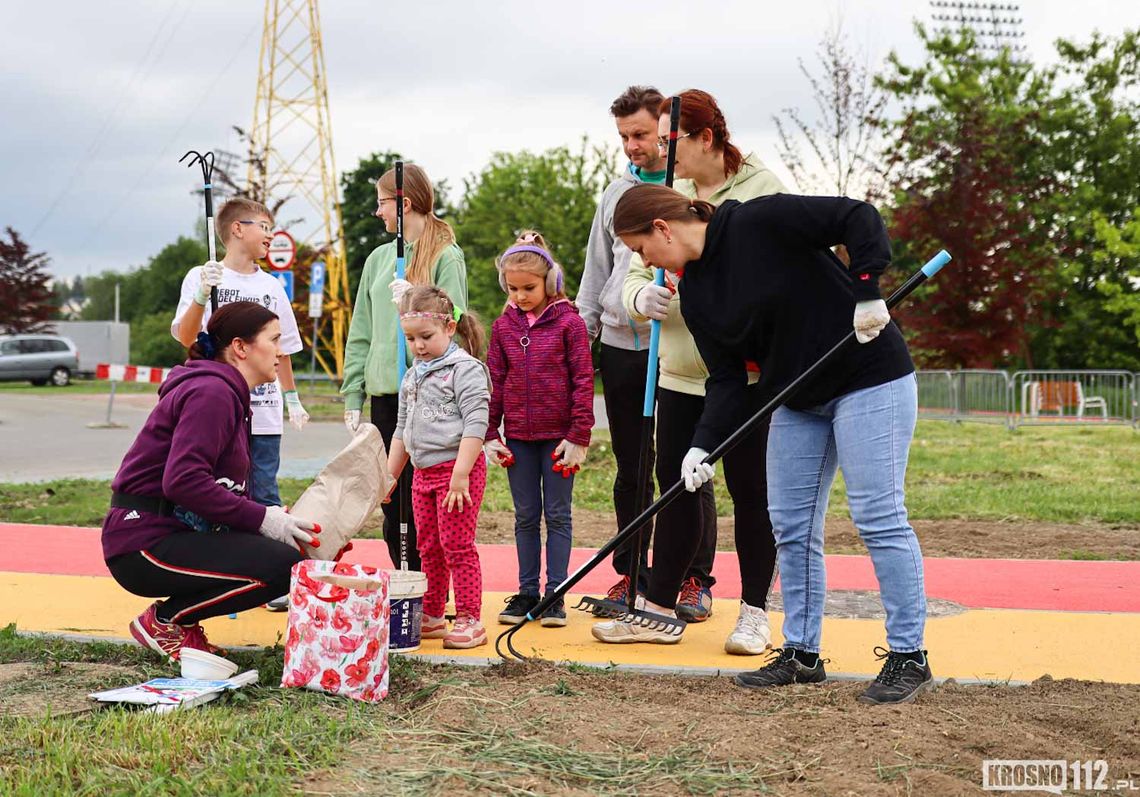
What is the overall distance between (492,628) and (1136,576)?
3483mm

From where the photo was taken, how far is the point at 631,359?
194 inches

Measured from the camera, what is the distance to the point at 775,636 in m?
4.68

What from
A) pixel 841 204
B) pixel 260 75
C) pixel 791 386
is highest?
pixel 260 75

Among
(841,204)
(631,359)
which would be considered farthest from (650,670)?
(841,204)

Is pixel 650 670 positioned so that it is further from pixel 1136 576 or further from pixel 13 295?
pixel 13 295

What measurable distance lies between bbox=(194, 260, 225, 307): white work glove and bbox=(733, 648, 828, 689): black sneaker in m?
2.58

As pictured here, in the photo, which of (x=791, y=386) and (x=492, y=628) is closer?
(x=791, y=386)

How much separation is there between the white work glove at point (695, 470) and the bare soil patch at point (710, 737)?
0.67 m

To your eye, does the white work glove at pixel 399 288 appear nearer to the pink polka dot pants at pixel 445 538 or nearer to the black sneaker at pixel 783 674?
the pink polka dot pants at pixel 445 538

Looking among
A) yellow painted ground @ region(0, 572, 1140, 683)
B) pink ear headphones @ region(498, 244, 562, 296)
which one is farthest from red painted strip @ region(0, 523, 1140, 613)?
pink ear headphones @ region(498, 244, 562, 296)

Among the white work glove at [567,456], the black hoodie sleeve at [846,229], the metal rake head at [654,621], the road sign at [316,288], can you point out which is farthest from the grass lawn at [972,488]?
the road sign at [316,288]

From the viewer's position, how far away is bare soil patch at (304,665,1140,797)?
2.86 meters

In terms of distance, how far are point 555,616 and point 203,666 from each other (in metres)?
1.55

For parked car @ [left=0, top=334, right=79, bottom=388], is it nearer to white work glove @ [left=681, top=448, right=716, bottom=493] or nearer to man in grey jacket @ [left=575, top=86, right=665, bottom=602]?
man in grey jacket @ [left=575, top=86, right=665, bottom=602]
